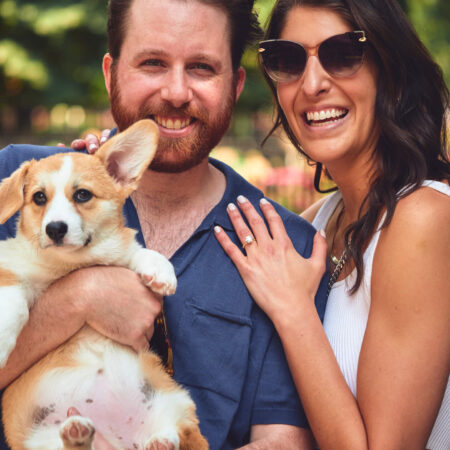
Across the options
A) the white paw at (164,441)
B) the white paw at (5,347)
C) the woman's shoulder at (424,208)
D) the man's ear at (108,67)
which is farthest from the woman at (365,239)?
the white paw at (5,347)

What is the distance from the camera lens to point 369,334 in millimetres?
2584

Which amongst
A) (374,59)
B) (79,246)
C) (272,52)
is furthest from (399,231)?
(79,246)

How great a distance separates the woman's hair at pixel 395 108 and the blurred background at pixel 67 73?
28.7 feet

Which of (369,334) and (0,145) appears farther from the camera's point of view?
(0,145)

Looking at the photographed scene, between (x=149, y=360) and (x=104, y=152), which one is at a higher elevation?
(x=104, y=152)

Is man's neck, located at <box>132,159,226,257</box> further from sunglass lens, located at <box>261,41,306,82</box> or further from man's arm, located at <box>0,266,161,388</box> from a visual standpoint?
sunglass lens, located at <box>261,41,306,82</box>

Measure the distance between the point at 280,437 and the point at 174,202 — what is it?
4.20ft

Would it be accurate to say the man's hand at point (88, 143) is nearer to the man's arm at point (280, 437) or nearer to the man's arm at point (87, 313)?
the man's arm at point (87, 313)

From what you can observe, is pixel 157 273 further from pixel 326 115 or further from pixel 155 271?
pixel 326 115

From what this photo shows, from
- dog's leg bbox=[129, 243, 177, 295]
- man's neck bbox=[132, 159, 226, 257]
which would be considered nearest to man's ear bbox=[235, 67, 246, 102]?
man's neck bbox=[132, 159, 226, 257]

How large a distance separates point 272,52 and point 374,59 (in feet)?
1.68

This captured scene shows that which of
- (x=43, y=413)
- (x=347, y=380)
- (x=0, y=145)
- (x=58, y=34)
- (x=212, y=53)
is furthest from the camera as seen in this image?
(x=0, y=145)

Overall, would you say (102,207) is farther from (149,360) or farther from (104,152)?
(149,360)

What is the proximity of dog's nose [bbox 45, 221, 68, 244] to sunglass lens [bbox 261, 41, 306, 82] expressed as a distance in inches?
55.3
